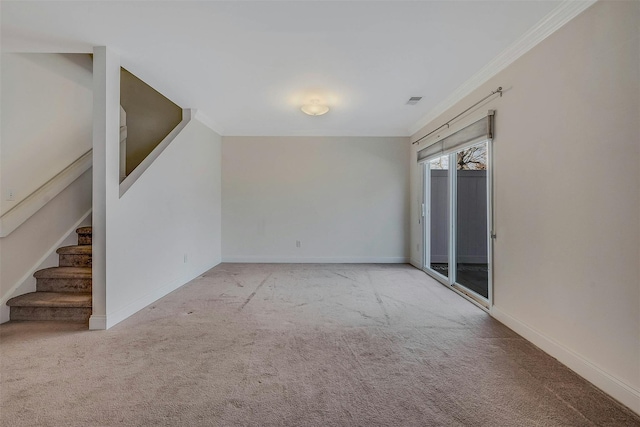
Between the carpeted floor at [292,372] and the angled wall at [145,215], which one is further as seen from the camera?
Result: the angled wall at [145,215]

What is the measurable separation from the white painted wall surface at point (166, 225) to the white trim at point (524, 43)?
3.78m

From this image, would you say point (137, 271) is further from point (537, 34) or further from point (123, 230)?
point (537, 34)

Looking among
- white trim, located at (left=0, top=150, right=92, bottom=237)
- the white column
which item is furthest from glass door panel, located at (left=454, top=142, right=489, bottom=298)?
white trim, located at (left=0, top=150, right=92, bottom=237)

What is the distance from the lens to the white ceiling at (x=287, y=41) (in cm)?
201

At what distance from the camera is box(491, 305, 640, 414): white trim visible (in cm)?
154

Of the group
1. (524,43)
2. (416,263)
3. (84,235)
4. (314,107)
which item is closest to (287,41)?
(314,107)

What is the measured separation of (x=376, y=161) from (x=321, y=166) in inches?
44.0

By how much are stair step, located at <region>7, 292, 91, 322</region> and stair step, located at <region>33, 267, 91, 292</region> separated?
0.21 m

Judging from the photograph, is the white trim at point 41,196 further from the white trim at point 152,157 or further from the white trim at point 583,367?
the white trim at point 583,367

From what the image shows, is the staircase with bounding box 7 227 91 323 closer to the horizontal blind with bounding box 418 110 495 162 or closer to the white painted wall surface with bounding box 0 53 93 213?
the white painted wall surface with bounding box 0 53 93 213

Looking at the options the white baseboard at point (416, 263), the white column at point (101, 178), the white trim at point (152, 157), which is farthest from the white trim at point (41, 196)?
the white baseboard at point (416, 263)

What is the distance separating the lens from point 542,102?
218cm

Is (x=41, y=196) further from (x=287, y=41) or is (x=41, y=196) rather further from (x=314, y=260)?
(x=314, y=260)

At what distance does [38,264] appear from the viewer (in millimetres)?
3012
